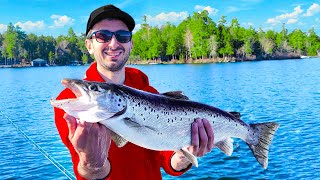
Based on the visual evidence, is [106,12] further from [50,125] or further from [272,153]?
[50,125]

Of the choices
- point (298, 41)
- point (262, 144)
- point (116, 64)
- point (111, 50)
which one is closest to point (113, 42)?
point (111, 50)

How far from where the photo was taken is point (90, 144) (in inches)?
122

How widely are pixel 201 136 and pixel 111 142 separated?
2.95ft

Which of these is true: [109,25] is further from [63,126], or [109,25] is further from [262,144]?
[262,144]

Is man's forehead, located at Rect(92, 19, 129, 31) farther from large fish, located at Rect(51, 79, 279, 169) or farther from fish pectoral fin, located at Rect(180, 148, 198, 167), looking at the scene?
fish pectoral fin, located at Rect(180, 148, 198, 167)

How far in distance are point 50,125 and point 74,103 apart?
22.1m

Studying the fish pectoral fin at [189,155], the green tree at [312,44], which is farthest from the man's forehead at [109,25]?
the green tree at [312,44]

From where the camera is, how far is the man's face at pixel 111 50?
396 centimetres

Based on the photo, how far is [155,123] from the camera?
352cm

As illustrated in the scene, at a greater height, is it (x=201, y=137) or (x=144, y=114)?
(x=144, y=114)

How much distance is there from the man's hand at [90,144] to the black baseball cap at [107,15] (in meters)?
1.34

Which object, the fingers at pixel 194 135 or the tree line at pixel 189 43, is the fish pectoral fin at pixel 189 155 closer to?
the fingers at pixel 194 135

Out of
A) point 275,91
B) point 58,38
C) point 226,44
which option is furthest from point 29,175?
point 58,38

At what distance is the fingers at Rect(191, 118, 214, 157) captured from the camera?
3709mm
